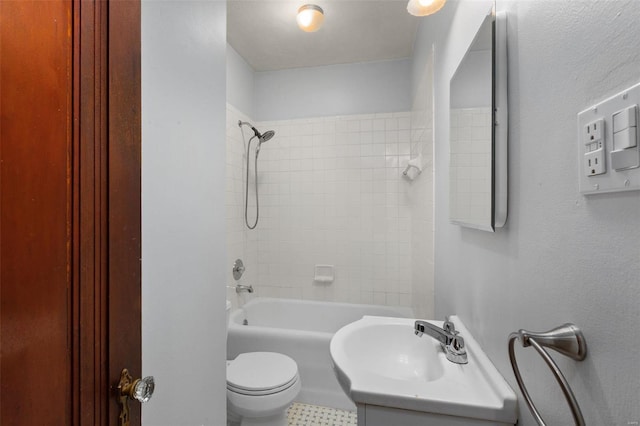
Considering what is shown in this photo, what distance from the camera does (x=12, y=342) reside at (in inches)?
16.0

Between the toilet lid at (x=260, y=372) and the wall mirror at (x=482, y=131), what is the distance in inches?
46.7

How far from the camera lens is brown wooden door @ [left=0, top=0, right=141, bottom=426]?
41cm

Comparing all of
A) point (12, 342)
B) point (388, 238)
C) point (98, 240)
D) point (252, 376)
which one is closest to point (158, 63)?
point (98, 240)

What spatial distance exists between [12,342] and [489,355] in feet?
3.61

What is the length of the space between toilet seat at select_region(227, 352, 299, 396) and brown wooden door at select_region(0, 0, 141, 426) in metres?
0.98

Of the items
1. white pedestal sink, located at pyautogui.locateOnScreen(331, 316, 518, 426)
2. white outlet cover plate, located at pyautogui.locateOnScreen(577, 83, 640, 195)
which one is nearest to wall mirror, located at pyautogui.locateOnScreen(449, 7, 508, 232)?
white outlet cover plate, located at pyautogui.locateOnScreen(577, 83, 640, 195)

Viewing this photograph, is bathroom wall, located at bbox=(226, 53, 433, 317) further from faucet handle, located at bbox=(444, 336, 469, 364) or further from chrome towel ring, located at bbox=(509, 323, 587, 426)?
chrome towel ring, located at bbox=(509, 323, 587, 426)

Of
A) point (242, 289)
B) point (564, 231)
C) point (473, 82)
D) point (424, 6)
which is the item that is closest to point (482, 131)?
point (473, 82)

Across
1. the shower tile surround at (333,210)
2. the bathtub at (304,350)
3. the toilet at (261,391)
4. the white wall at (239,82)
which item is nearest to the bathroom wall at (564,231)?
the toilet at (261,391)

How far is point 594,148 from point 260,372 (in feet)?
5.55

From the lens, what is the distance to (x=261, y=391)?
1453mm

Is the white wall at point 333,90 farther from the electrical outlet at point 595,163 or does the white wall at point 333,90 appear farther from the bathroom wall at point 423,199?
the electrical outlet at point 595,163

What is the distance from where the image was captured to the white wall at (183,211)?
770 mm

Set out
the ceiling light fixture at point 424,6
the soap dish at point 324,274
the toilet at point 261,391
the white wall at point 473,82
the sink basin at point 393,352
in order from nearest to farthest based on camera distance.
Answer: the white wall at point 473,82 < the sink basin at point 393,352 < the ceiling light fixture at point 424,6 < the toilet at point 261,391 < the soap dish at point 324,274
